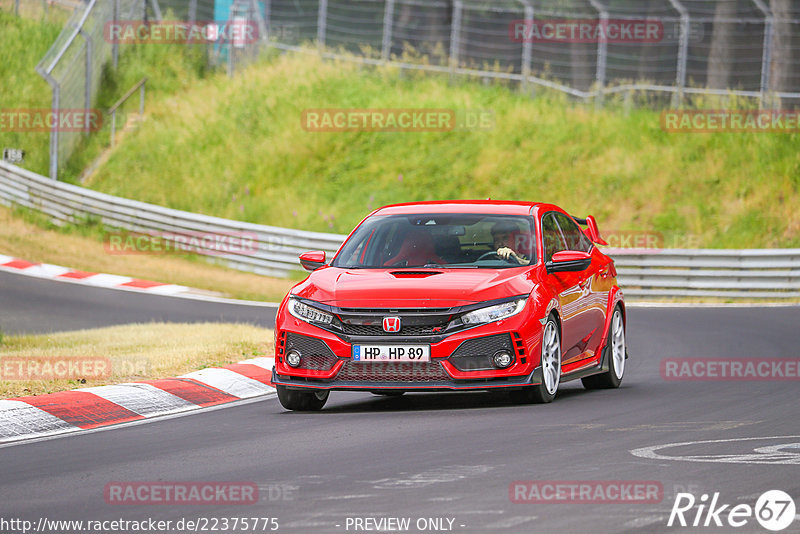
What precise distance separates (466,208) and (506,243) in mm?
565

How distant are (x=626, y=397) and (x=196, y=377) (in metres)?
3.82

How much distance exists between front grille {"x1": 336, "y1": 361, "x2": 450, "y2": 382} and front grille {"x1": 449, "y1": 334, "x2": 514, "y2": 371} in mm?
142

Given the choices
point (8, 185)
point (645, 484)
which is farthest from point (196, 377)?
point (8, 185)

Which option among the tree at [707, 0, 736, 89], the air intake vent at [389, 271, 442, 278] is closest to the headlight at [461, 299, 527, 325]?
the air intake vent at [389, 271, 442, 278]

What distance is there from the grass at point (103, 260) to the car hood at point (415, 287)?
15.2 meters

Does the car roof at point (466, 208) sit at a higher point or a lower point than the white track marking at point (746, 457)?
higher

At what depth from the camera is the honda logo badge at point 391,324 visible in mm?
9883

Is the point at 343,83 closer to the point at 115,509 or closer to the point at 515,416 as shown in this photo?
the point at 515,416

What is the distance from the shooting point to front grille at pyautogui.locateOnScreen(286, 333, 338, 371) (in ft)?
33.0

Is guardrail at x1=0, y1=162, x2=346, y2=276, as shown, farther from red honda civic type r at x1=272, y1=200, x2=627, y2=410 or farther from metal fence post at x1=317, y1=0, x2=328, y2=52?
red honda civic type r at x1=272, y1=200, x2=627, y2=410

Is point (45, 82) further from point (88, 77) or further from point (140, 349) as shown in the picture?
point (140, 349)

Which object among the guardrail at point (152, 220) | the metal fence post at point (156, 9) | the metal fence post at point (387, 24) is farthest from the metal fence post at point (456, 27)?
the metal fence post at point (156, 9)

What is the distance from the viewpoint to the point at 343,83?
37.8 m

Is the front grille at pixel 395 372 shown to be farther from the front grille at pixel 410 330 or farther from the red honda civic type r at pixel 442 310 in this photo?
the front grille at pixel 410 330
